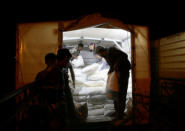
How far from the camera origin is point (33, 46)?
10.0 ft

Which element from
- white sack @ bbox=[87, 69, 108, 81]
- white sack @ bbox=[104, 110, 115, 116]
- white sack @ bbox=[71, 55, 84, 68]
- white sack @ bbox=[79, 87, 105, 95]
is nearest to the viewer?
white sack @ bbox=[104, 110, 115, 116]

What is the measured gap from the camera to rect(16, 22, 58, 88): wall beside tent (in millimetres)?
3035

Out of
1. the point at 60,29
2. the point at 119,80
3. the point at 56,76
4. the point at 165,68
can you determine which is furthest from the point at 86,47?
the point at 56,76

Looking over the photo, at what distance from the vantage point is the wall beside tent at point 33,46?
3.04 m

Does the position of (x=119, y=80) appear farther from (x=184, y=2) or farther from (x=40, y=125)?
(x=184, y=2)

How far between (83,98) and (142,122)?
1833 millimetres

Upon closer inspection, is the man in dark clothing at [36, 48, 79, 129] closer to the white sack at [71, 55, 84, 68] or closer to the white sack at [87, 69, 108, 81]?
the white sack at [87, 69, 108, 81]

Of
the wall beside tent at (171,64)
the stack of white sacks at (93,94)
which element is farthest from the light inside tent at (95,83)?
the wall beside tent at (171,64)

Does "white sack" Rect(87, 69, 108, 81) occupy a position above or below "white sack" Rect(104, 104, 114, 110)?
above

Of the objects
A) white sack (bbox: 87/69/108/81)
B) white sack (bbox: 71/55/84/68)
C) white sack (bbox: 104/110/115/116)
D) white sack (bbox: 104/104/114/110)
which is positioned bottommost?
white sack (bbox: 104/110/115/116)

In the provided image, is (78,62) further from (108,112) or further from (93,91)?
(108,112)

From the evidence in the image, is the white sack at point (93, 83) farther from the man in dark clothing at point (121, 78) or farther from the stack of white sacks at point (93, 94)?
the man in dark clothing at point (121, 78)

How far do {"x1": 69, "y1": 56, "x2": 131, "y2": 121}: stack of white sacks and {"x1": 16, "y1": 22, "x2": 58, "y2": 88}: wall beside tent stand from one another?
1.35 meters

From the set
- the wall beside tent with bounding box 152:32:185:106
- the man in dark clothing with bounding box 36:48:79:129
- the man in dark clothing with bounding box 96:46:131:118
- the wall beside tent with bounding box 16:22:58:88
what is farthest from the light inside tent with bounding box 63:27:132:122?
the wall beside tent with bounding box 152:32:185:106
